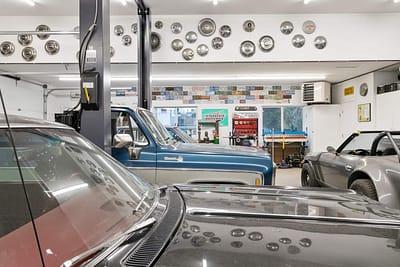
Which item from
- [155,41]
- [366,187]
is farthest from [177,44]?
[366,187]

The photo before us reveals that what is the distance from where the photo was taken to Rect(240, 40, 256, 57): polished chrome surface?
21.3ft

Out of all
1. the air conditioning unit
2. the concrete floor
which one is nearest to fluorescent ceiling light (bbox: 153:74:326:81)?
the air conditioning unit

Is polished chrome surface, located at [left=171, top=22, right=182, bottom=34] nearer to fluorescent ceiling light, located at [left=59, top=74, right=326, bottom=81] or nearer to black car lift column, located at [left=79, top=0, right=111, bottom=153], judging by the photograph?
fluorescent ceiling light, located at [left=59, top=74, right=326, bottom=81]

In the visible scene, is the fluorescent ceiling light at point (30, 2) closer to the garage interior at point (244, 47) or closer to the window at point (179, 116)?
the garage interior at point (244, 47)

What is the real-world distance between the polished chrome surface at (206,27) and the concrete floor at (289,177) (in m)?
3.97

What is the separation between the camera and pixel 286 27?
6.48 meters

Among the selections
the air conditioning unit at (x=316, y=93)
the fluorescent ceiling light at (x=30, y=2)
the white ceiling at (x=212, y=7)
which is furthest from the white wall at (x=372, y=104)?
the fluorescent ceiling light at (x=30, y=2)

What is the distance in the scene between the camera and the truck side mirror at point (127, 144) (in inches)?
121

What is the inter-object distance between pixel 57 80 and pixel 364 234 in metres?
9.72

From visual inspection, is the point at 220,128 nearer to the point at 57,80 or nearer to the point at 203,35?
the point at 203,35

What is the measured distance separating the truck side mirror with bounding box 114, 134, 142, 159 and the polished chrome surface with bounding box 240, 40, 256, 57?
409 centimetres

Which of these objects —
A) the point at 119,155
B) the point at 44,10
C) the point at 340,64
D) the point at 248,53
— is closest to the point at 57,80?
the point at 44,10

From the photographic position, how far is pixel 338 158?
4.54m

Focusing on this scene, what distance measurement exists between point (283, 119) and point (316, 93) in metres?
1.70
